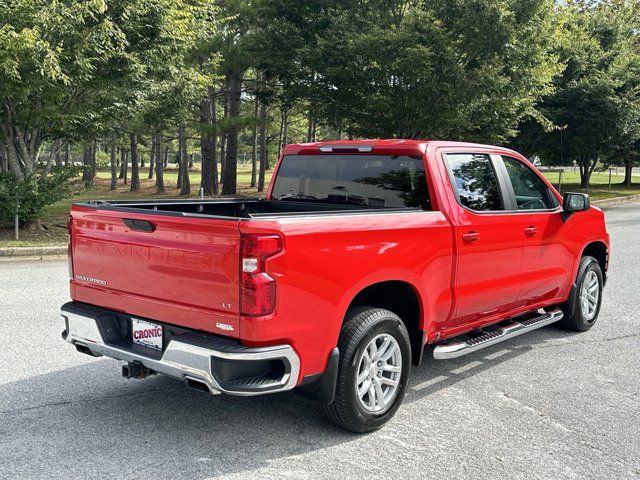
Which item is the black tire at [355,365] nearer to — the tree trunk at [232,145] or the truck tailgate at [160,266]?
the truck tailgate at [160,266]

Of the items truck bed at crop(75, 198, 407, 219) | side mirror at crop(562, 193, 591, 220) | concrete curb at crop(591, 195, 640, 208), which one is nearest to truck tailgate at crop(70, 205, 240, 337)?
truck bed at crop(75, 198, 407, 219)

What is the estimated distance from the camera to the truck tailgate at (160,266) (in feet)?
11.3

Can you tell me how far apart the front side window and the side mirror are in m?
0.13

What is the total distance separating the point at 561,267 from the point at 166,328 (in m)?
3.93

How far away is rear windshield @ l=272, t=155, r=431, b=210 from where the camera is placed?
15.6ft

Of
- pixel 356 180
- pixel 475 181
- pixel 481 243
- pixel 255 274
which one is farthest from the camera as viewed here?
pixel 475 181

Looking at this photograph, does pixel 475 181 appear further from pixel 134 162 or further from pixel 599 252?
Answer: pixel 134 162

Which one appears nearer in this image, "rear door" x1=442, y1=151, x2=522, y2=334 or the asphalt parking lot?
the asphalt parking lot

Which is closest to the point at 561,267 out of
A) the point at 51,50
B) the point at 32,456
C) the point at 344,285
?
the point at 344,285

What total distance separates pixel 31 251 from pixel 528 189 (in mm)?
9626

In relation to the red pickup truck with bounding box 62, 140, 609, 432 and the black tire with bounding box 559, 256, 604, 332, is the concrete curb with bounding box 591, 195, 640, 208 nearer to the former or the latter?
the black tire with bounding box 559, 256, 604, 332

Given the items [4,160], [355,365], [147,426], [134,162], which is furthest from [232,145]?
[355,365]

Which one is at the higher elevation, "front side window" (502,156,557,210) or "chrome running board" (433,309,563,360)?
"front side window" (502,156,557,210)

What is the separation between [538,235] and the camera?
220 inches
